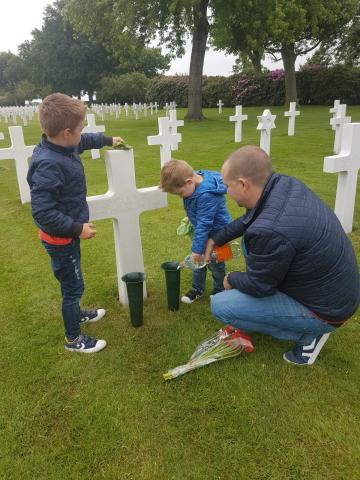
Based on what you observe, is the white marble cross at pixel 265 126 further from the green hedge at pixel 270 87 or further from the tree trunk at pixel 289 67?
the green hedge at pixel 270 87

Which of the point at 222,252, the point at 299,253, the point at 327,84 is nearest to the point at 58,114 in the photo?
the point at 222,252

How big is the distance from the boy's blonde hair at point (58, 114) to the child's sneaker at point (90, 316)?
1364 millimetres

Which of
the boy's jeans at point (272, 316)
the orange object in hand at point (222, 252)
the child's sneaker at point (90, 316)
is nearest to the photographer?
the boy's jeans at point (272, 316)

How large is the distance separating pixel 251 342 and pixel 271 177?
112cm

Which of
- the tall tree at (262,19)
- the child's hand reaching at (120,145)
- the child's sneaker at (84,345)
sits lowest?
the child's sneaker at (84,345)

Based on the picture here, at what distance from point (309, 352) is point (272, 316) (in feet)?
1.16

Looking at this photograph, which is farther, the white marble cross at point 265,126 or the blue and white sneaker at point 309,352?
the white marble cross at point 265,126

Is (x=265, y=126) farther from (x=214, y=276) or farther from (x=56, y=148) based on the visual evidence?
(x=56, y=148)

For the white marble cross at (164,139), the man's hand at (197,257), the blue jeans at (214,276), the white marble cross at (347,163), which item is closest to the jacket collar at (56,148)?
the man's hand at (197,257)

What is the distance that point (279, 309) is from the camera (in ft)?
7.36

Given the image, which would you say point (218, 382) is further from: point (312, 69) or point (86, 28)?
point (312, 69)

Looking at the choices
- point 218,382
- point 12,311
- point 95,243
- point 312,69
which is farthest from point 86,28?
point 218,382

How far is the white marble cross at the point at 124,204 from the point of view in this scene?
108 inches

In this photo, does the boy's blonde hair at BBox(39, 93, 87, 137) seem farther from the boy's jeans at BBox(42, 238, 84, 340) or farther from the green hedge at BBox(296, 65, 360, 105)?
the green hedge at BBox(296, 65, 360, 105)
